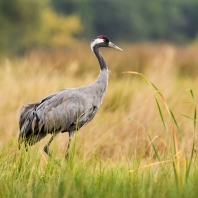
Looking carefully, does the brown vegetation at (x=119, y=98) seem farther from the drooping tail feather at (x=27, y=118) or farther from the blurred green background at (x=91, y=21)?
the blurred green background at (x=91, y=21)

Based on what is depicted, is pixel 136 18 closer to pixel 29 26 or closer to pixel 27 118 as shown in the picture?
pixel 29 26

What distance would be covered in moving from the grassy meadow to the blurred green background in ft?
50.5

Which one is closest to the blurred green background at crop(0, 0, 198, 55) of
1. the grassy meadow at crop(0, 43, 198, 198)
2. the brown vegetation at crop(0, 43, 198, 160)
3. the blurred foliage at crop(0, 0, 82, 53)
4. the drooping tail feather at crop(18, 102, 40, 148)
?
the blurred foliage at crop(0, 0, 82, 53)

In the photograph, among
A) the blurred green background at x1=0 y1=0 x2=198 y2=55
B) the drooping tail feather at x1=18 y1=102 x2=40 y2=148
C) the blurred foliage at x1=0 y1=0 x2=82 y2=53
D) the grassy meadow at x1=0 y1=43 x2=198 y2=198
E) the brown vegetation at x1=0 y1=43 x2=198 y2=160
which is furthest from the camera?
the blurred green background at x1=0 y1=0 x2=198 y2=55

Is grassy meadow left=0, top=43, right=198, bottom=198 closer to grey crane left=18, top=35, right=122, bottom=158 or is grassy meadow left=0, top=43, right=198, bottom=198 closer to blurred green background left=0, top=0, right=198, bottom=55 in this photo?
grey crane left=18, top=35, right=122, bottom=158

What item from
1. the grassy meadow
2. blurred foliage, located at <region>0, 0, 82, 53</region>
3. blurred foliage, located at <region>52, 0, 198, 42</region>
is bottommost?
the grassy meadow

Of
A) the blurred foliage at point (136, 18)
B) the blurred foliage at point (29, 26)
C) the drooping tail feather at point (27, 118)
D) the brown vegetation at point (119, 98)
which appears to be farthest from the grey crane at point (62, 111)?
the blurred foliage at point (136, 18)

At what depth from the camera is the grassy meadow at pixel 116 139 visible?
3.46 meters

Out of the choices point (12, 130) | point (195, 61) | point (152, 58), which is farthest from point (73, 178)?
point (195, 61)

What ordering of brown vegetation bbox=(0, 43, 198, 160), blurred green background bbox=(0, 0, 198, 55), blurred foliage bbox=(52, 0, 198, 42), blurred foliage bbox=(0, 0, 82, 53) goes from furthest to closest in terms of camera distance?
blurred foliage bbox=(52, 0, 198, 42), blurred green background bbox=(0, 0, 198, 55), blurred foliage bbox=(0, 0, 82, 53), brown vegetation bbox=(0, 43, 198, 160)

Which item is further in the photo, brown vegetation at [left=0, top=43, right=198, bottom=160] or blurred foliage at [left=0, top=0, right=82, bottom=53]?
blurred foliage at [left=0, top=0, right=82, bottom=53]

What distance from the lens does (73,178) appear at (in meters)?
3.43

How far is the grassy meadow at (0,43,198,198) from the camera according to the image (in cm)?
346

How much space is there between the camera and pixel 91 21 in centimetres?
3919
